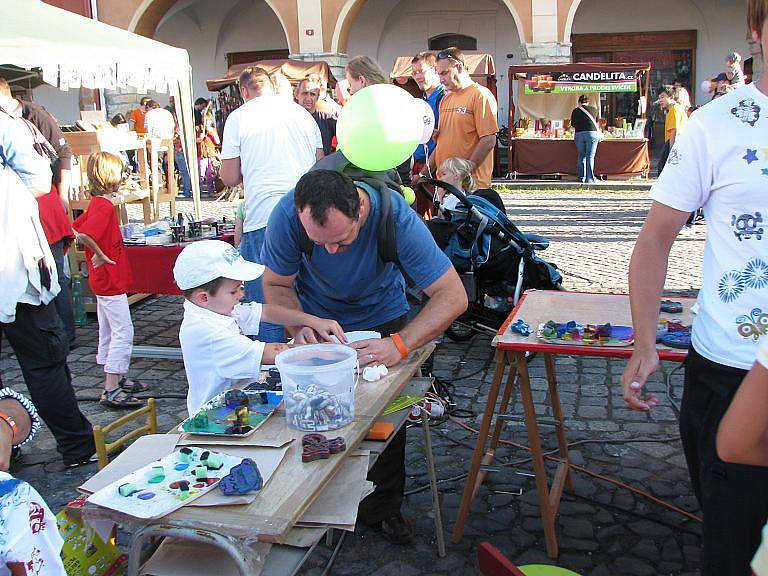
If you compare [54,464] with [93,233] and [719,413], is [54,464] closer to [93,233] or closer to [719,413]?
[93,233]

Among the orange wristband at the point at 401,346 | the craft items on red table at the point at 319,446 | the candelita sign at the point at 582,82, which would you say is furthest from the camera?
the candelita sign at the point at 582,82

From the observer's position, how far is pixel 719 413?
5.74ft

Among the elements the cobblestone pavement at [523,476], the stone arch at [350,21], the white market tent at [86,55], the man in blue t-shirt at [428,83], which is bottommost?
the cobblestone pavement at [523,476]

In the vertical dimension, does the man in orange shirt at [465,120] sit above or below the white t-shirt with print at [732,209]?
above

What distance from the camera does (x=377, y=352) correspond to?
255cm

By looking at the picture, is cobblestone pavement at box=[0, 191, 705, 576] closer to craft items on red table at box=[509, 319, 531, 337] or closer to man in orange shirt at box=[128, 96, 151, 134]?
craft items on red table at box=[509, 319, 531, 337]

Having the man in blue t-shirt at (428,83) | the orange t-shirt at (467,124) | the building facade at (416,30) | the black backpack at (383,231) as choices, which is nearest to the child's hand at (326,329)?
the black backpack at (383,231)

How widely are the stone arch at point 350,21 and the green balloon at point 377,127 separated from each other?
1550 centimetres

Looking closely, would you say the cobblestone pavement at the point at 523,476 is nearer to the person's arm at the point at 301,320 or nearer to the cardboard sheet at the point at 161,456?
the person's arm at the point at 301,320

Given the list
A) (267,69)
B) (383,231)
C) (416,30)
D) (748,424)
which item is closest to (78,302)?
(383,231)

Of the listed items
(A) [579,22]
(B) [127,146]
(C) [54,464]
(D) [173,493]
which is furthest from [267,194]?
(A) [579,22]

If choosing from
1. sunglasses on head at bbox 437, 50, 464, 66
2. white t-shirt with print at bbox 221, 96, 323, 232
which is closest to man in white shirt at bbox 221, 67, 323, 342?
white t-shirt with print at bbox 221, 96, 323, 232

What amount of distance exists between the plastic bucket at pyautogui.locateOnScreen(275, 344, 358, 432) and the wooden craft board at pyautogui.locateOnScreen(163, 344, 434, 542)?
3 centimetres

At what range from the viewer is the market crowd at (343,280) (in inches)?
66.1
